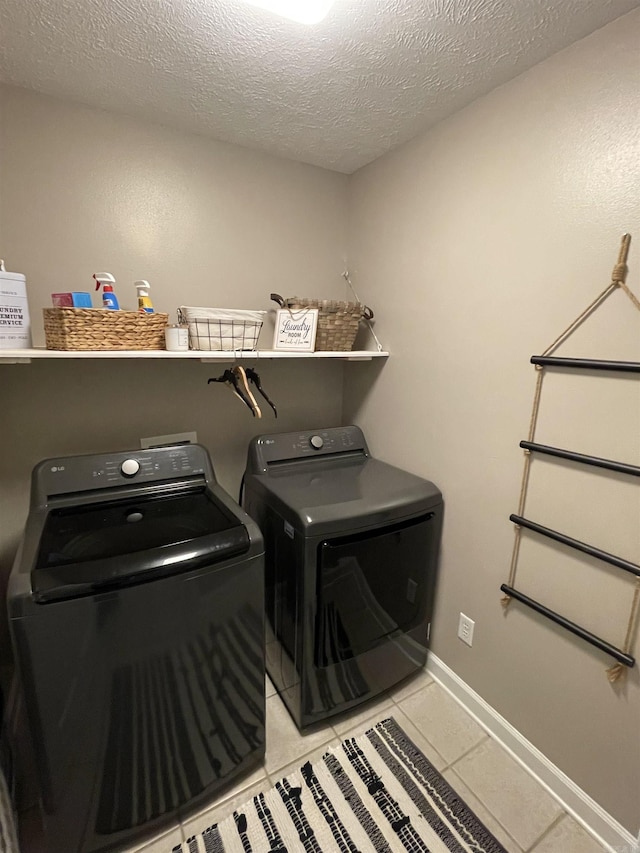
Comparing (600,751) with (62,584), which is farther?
(600,751)

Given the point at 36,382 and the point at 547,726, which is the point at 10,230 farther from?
the point at 547,726

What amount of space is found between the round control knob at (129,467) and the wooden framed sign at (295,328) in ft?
2.35

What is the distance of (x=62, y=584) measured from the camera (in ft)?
3.14

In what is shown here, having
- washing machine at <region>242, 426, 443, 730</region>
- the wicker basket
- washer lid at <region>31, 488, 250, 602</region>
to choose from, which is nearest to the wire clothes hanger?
washing machine at <region>242, 426, 443, 730</region>

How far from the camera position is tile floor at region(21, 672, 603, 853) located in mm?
1252

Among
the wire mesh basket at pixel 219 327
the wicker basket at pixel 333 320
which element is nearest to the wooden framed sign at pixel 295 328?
the wicker basket at pixel 333 320

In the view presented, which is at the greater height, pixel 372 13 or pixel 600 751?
pixel 372 13

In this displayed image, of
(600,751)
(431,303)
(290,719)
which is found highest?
(431,303)

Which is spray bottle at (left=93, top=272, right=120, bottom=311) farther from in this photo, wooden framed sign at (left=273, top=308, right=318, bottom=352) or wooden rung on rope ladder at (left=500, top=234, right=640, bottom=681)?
wooden rung on rope ladder at (left=500, top=234, right=640, bottom=681)

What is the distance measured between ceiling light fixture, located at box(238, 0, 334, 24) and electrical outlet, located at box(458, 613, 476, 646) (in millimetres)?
2015

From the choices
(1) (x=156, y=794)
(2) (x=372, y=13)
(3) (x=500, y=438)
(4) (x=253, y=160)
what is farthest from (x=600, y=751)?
(4) (x=253, y=160)

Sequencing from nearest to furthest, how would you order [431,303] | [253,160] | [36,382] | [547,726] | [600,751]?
[600,751], [547,726], [36,382], [431,303], [253,160]

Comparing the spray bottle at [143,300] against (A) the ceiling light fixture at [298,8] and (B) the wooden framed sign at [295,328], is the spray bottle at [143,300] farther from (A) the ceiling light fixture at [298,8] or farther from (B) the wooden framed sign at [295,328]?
(A) the ceiling light fixture at [298,8]

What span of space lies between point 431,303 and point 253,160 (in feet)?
3.39
